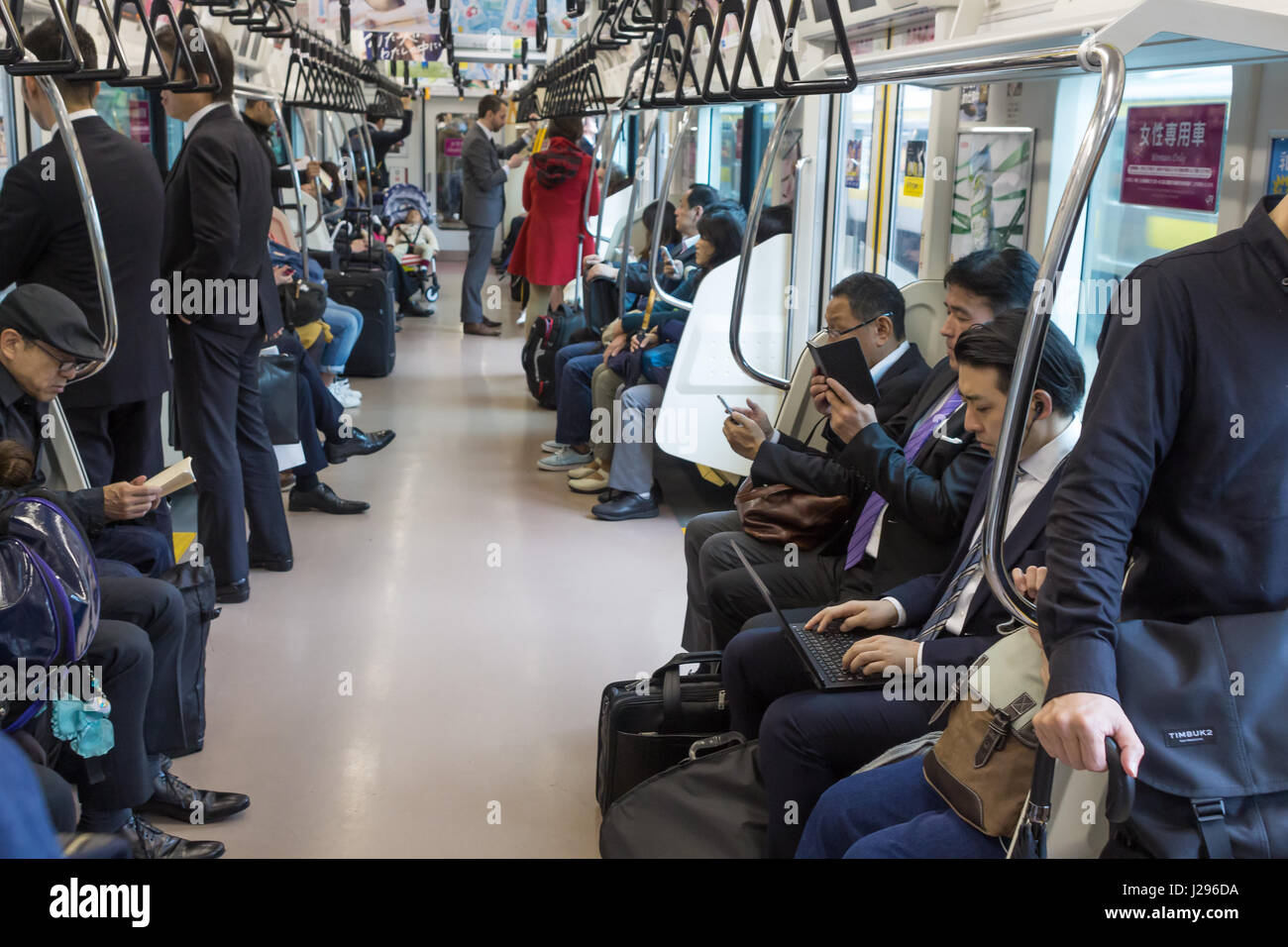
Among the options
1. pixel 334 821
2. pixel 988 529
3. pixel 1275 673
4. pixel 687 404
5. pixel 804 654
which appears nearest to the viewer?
pixel 1275 673

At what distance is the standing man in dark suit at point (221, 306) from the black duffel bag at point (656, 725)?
2.02m

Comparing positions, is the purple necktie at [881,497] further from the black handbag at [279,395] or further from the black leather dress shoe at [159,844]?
the black handbag at [279,395]

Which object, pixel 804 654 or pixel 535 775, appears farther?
pixel 535 775

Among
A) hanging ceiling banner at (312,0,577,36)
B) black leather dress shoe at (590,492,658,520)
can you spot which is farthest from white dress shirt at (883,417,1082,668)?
hanging ceiling banner at (312,0,577,36)

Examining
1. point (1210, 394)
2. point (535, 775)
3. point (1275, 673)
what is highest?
point (1210, 394)

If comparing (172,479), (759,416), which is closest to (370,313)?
(759,416)

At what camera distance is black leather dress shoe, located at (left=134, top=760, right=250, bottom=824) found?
9.63 ft

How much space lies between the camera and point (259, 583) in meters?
4.69

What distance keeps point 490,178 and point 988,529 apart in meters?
9.34

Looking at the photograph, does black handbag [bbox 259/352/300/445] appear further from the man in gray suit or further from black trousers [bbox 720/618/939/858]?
the man in gray suit

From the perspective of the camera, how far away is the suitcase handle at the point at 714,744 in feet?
8.77

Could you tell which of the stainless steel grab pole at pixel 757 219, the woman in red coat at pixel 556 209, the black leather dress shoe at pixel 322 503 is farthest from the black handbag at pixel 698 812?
the woman in red coat at pixel 556 209

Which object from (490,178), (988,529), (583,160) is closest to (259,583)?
(988,529)

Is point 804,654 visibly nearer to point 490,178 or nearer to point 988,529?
point 988,529
